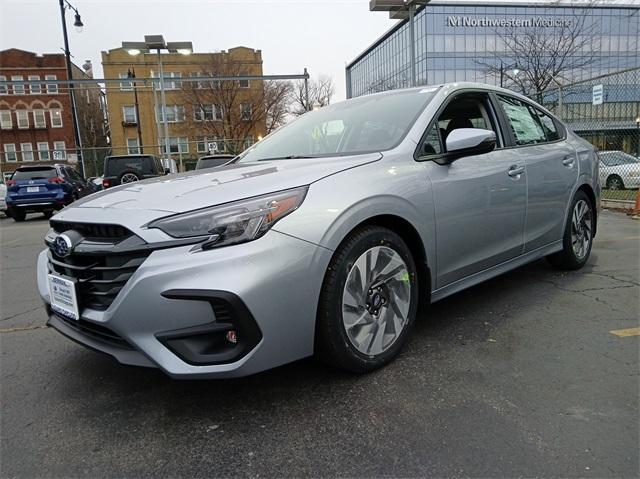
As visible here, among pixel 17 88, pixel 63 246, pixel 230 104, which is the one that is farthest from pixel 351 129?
pixel 17 88

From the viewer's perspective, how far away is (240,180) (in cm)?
249

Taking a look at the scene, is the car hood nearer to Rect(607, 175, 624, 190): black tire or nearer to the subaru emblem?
the subaru emblem

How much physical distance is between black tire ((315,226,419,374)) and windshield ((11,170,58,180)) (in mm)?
14016

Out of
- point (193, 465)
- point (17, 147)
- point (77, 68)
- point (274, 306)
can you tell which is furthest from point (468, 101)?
point (77, 68)

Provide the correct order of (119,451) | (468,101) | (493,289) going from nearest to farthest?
(119,451) → (468,101) → (493,289)

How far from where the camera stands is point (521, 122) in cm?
394

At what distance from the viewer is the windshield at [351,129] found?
3080 millimetres

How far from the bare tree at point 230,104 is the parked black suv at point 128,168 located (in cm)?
2057

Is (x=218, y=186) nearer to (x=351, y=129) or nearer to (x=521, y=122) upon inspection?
(x=351, y=129)

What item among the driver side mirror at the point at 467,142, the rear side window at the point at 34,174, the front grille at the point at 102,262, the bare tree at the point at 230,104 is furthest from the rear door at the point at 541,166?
the bare tree at the point at 230,104

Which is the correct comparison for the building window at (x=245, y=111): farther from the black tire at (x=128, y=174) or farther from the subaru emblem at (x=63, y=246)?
A: the subaru emblem at (x=63, y=246)

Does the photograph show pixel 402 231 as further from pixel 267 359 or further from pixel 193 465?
pixel 193 465

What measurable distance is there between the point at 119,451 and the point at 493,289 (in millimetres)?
3181

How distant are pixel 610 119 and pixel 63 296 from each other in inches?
502
